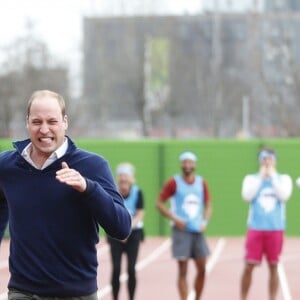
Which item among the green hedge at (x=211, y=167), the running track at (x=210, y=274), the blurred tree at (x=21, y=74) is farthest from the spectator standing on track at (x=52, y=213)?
the blurred tree at (x=21, y=74)

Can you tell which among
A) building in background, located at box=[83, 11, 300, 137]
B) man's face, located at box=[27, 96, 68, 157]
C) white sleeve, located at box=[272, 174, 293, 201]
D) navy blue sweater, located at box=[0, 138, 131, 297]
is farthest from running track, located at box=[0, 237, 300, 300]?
building in background, located at box=[83, 11, 300, 137]

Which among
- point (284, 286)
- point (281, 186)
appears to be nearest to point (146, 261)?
point (284, 286)

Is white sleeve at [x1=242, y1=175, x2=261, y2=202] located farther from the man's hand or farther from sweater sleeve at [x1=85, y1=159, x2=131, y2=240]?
the man's hand

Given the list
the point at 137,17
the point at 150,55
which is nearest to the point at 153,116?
the point at 137,17

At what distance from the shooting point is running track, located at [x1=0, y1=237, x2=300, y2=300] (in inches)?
569

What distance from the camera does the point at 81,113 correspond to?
5581cm

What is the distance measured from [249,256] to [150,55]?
37.7 meters

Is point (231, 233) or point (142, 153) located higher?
point (142, 153)

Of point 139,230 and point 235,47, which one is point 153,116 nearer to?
point 235,47

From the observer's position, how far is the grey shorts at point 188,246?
41.7 feet

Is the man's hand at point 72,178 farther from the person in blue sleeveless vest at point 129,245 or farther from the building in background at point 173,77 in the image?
the building in background at point 173,77

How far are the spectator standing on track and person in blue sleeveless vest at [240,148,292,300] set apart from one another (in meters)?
7.04

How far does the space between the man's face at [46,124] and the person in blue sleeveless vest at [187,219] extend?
24.3 feet

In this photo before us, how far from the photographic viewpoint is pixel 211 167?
26484mm
